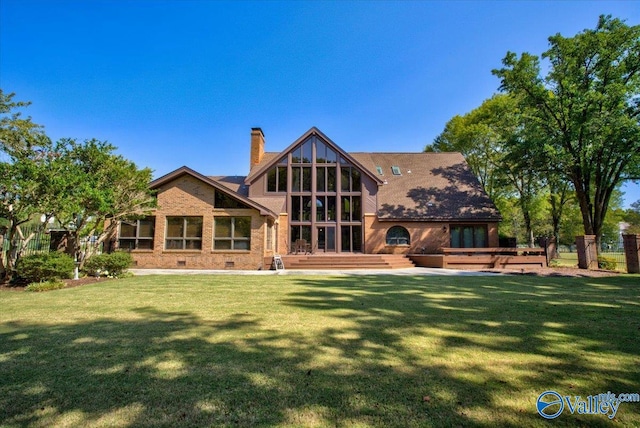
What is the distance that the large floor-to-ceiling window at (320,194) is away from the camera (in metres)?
23.5

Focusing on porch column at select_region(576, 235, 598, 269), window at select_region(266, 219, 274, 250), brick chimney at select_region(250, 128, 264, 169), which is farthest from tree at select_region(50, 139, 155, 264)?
porch column at select_region(576, 235, 598, 269)

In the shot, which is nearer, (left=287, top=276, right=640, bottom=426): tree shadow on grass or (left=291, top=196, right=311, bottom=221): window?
(left=287, top=276, right=640, bottom=426): tree shadow on grass

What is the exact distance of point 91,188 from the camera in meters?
11.8

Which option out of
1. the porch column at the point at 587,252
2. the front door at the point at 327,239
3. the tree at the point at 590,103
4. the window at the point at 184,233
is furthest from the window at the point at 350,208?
the porch column at the point at 587,252

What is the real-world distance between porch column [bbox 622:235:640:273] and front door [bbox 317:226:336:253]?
53.2 ft

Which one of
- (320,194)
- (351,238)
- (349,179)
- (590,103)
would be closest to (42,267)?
(320,194)

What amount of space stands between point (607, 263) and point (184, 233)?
75.4ft

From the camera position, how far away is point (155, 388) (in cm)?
310

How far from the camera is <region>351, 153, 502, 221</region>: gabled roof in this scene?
23.5 m

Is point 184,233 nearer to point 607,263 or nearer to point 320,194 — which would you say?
point 320,194

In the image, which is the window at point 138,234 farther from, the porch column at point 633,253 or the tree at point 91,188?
the porch column at point 633,253

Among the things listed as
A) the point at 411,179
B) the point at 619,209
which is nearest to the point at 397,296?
the point at 411,179

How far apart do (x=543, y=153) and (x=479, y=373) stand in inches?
855

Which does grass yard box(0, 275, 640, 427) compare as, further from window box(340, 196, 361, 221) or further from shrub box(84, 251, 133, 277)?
window box(340, 196, 361, 221)
